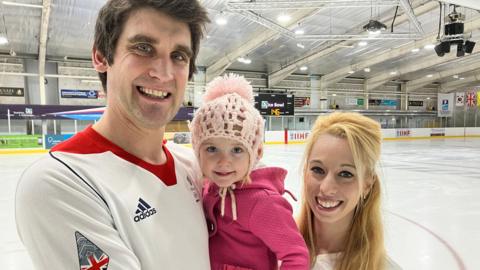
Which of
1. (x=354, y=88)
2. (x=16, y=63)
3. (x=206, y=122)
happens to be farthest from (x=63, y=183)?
(x=354, y=88)

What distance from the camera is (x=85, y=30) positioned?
14023 millimetres

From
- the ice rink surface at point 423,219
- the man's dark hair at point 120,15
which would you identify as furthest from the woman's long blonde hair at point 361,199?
the man's dark hair at point 120,15

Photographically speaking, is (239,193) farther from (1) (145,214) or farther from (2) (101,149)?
(2) (101,149)

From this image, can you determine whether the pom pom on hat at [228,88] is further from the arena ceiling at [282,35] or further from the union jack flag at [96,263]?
the arena ceiling at [282,35]

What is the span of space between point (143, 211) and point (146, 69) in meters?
0.45

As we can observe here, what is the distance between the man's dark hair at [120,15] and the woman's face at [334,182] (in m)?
0.87

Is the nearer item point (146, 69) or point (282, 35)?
point (146, 69)

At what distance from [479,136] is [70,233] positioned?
102 ft

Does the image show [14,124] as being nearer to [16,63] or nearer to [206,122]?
[16,63]

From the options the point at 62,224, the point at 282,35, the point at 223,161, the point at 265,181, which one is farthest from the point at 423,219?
the point at 282,35

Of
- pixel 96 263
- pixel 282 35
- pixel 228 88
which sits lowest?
pixel 96 263

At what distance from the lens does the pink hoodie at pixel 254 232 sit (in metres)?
1.34

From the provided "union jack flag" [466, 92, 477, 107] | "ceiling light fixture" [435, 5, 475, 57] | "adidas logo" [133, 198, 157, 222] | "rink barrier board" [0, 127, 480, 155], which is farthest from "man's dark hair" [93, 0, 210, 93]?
"union jack flag" [466, 92, 477, 107]

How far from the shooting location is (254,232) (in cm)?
136
